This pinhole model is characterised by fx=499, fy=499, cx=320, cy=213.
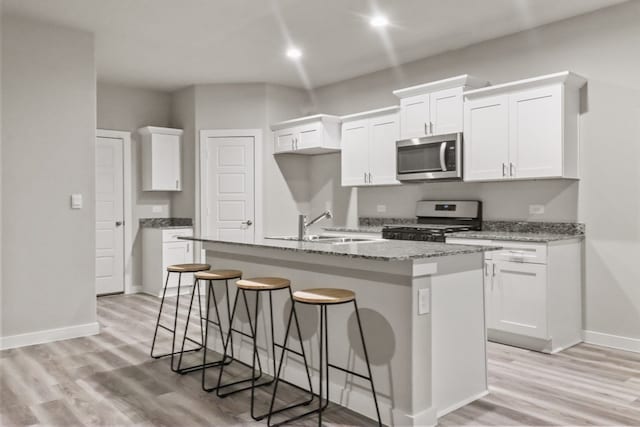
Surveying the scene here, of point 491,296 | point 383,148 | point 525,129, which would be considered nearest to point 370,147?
point 383,148

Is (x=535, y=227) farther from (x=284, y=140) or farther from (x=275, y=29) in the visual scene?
(x=284, y=140)

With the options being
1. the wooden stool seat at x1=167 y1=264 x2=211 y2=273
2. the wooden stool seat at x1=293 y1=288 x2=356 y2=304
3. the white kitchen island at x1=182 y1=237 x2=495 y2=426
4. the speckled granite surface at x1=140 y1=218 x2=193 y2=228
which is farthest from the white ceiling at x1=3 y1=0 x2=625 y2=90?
the wooden stool seat at x1=293 y1=288 x2=356 y2=304

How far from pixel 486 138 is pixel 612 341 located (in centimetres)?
196

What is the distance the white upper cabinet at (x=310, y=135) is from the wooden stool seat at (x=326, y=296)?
3.54 meters

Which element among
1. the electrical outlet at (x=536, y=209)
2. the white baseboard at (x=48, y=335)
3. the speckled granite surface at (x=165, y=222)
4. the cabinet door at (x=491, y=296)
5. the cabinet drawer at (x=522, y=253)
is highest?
the electrical outlet at (x=536, y=209)

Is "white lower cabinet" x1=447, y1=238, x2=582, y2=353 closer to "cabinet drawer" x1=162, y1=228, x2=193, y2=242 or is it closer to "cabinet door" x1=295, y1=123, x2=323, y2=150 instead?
"cabinet door" x1=295, y1=123, x2=323, y2=150

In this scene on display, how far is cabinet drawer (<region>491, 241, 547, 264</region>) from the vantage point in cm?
386

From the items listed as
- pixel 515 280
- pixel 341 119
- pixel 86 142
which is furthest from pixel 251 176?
pixel 515 280

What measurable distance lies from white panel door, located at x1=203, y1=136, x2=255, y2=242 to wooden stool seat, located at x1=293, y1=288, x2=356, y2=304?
13.2 feet

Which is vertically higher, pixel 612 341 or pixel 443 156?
pixel 443 156

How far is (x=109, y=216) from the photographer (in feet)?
21.3

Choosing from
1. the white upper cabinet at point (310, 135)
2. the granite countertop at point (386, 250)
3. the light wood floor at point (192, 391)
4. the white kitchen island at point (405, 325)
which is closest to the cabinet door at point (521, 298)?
the light wood floor at point (192, 391)

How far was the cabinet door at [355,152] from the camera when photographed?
5672 millimetres

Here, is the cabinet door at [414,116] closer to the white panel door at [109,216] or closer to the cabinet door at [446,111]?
the cabinet door at [446,111]
